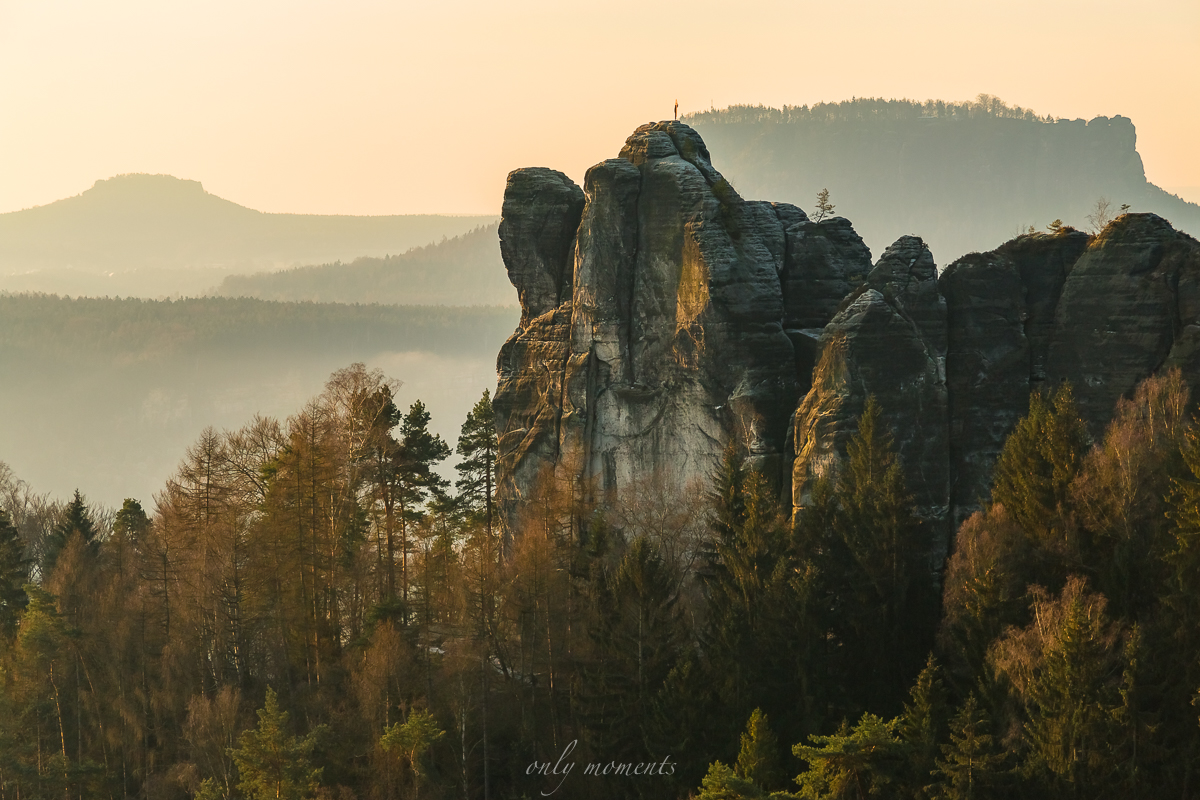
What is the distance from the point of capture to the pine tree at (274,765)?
4469cm

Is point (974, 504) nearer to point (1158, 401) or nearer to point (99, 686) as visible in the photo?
point (1158, 401)

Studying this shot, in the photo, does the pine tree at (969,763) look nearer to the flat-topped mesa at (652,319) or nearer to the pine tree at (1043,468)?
the pine tree at (1043,468)

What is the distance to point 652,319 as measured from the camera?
6169 cm

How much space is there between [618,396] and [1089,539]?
2646 centimetres

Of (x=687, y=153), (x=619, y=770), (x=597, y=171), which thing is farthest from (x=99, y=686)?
(x=687, y=153)

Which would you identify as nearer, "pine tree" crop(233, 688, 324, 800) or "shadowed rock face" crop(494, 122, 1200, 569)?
"pine tree" crop(233, 688, 324, 800)

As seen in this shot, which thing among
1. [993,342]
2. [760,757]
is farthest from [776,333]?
[760,757]

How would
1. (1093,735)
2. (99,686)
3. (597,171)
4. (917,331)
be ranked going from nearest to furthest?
1. (1093,735)
2. (917,331)
3. (99,686)
4. (597,171)

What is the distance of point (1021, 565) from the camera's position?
1610 inches

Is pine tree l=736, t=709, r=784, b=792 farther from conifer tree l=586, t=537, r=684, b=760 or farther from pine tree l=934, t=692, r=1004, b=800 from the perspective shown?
conifer tree l=586, t=537, r=684, b=760

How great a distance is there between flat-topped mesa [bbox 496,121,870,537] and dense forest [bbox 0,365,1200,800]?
2721 millimetres

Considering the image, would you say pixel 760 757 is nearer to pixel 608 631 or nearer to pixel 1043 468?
pixel 608 631

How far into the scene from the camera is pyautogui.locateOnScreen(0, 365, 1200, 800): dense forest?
36156mm

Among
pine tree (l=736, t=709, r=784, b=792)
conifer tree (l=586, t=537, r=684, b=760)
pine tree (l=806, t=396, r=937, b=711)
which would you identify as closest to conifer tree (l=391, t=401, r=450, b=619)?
conifer tree (l=586, t=537, r=684, b=760)
